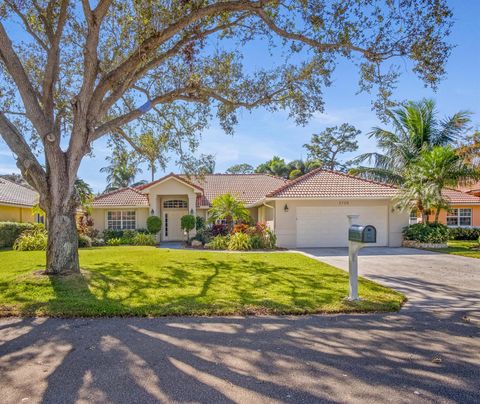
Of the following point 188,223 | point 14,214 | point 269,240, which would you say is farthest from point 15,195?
point 269,240

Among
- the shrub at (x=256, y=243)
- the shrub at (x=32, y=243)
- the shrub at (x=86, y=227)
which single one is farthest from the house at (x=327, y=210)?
the shrub at (x=32, y=243)

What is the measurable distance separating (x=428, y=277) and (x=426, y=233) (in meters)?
9.88

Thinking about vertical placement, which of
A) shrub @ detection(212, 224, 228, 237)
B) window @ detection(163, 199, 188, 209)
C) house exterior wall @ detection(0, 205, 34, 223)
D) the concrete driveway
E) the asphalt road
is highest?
window @ detection(163, 199, 188, 209)

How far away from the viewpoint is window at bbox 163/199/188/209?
2433 centimetres

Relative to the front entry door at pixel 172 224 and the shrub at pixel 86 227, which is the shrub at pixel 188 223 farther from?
the shrub at pixel 86 227

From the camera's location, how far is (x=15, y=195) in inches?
967

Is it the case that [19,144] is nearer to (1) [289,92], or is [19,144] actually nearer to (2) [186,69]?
(2) [186,69]

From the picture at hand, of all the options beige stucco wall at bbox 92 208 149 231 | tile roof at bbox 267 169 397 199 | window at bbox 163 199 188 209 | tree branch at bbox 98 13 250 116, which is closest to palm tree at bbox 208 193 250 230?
tile roof at bbox 267 169 397 199

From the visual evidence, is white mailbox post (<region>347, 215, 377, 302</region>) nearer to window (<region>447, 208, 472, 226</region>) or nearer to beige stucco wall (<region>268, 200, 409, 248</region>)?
beige stucco wall (<region>268, 200, 409, 248</region>)

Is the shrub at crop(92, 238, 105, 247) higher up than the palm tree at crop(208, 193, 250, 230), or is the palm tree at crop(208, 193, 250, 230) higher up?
the palm tree at crop(208, 193, 250, 230)

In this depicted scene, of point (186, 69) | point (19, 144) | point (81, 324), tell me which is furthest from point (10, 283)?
point (186, 69)

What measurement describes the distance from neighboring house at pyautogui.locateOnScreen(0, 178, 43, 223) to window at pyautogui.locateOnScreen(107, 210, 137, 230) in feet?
17.0

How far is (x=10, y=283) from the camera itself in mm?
8094

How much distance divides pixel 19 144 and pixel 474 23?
11394mm
